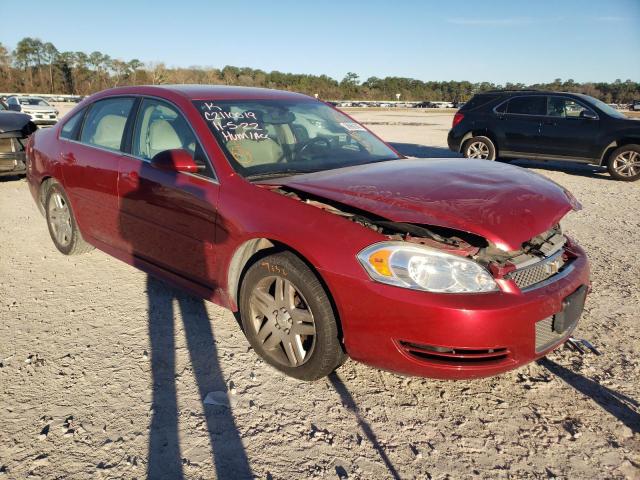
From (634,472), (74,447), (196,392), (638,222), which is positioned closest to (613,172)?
(638,222)

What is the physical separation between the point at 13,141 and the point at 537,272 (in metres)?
8.61

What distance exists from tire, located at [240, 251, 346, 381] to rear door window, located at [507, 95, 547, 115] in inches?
380

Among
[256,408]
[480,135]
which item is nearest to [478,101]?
[480,135]

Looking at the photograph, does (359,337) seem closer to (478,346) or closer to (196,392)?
(478,346)

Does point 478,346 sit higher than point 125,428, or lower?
higher

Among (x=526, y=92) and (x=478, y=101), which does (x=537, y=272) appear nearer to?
(x=526, y=92)

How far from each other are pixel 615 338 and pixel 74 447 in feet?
10.7

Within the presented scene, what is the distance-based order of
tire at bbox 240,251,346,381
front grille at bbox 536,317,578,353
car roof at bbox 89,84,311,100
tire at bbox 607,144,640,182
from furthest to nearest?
tire at bbox 607,144,640,182
car roof at bbox 89,84,311,100
tire at bbox 240,251,346,381
front grille at bbox 536,317,578,353

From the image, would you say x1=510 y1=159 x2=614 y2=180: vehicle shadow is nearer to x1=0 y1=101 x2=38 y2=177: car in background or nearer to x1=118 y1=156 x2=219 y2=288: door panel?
x1=118 y1=156 x2=219 y2=288: door panel

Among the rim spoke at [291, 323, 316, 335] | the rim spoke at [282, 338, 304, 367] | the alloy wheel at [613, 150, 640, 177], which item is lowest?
the rim spoke at [282, 338, 304, 367]

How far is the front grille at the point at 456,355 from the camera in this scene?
2305 mm

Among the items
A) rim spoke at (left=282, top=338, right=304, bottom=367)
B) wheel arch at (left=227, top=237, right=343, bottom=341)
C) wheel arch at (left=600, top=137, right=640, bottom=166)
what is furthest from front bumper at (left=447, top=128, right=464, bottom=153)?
rim spoke at (left=282, top=338, right=304, bottom=367)

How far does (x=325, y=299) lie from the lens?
2492 millimetres

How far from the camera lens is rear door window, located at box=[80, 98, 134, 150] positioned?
3871 millimetres
